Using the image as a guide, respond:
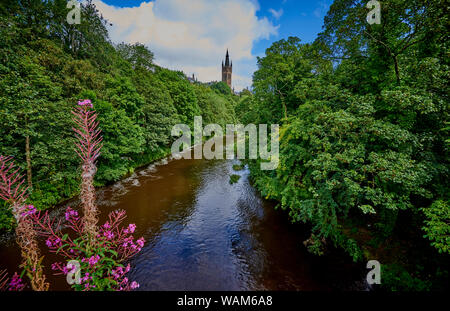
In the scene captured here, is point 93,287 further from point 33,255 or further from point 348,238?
point 348,238

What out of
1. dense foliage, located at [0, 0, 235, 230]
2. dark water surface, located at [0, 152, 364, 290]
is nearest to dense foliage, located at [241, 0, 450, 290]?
dark water surface, located at [0, 152, 364, 290]

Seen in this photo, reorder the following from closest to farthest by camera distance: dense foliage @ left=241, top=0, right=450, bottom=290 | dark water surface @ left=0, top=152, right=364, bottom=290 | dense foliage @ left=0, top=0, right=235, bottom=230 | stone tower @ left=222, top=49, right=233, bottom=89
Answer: dense foliage @ left=241, top=0, right=450, bottom=290
dark water surface @ left=0, top=152, right=364, bottom=290
dense foliage @ left=0, top=0, right=235, bottom=230
stone tower @ left=222, top=49, right=233, bottom=89

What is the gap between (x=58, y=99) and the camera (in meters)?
11.8

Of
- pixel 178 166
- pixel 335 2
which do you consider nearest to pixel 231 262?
pixel 335 2

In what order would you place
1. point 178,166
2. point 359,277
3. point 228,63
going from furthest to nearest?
point 228,63
point 178,166
point 359,277

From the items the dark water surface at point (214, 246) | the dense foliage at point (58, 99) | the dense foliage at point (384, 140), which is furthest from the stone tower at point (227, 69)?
the dense foliage at point (384, 140)

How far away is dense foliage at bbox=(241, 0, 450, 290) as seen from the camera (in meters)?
4.88

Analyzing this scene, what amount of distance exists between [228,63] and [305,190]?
12515cm

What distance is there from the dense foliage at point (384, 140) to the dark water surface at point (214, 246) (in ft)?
4.16

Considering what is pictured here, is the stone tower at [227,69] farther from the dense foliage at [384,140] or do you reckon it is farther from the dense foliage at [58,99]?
the dense foliage at [384,140]

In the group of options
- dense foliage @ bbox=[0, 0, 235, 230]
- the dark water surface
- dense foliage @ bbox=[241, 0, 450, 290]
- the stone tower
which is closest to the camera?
dense foliage @ bbox=[241, 0, 450, 290]

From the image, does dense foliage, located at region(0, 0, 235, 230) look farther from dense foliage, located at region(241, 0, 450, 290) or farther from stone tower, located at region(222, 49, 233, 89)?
stone tower, located at region(222, 49, 233, 89)

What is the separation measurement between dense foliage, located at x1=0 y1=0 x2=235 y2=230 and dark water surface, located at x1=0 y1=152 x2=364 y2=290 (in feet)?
6.59

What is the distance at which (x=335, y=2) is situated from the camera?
7.63 metres
